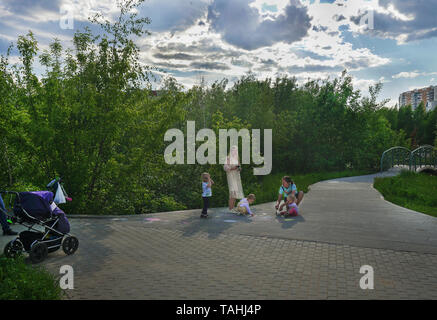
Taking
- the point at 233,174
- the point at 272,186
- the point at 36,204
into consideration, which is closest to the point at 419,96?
the point at 272,186

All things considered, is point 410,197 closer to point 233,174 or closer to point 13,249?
point 233,174

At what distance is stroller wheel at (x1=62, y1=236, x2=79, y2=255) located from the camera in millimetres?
7188

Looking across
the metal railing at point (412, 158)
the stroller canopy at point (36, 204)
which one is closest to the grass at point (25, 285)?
the stroller canopy at point (36, 204)

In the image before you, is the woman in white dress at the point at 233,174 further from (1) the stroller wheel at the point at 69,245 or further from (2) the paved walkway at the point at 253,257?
(1) the stroller wheel at the point at 69,245

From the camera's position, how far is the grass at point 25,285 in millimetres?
4727

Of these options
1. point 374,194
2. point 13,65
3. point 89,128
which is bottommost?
point 374,194

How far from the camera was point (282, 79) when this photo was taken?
4009 centimetres

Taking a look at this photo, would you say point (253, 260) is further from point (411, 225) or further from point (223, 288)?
point (411, 225)

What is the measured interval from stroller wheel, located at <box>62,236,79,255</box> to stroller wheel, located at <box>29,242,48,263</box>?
35cm

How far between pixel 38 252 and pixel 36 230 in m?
0.46

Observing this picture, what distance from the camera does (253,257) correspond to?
7055mm

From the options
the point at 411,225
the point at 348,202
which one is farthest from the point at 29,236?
the point at 348,202
